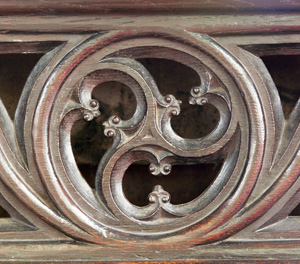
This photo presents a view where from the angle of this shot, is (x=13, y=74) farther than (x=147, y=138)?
Yes

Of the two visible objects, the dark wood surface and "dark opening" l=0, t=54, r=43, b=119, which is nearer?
the dark wood surface

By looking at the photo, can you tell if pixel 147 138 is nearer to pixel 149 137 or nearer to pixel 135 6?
pixel 149 137

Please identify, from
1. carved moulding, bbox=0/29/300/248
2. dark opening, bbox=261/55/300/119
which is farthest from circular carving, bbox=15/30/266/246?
dark opening, bbox=261/55/300/119

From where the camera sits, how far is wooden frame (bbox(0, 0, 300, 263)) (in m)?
0.66

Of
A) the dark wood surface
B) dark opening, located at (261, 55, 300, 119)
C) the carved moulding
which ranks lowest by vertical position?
the carved moulding

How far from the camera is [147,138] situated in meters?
0.67

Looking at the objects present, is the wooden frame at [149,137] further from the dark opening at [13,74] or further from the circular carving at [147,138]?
the dark opening at [13,74]

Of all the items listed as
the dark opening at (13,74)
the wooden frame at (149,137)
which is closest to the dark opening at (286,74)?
the wooden frame at (149,137)

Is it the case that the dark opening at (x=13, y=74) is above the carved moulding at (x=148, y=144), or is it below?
above

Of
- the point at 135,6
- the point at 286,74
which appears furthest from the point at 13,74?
the point at 286,74

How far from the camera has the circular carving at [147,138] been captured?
0.66m

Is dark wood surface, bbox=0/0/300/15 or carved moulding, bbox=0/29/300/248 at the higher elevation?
dark wood surface, bbox=0/0/300/15

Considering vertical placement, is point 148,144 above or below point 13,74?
below

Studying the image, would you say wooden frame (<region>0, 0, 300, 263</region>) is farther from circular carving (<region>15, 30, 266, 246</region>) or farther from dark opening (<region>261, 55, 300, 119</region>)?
dark opening (<region>261, 55, 300, 119</region>)
